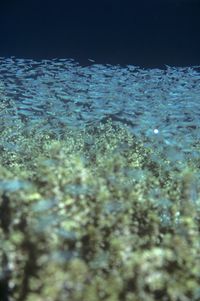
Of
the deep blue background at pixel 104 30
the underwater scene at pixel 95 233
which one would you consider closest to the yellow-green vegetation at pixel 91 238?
the underwater scene at pixel 95 233

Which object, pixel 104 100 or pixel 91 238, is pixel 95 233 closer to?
pixel 91 238

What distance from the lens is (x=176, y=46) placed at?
96.0ft

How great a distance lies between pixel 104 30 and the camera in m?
31.2

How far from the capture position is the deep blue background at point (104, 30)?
91.9ft

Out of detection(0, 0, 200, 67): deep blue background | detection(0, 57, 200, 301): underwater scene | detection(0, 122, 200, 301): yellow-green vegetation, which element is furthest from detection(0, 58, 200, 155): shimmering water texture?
detection(0, 0, 200, 67): deep blue background

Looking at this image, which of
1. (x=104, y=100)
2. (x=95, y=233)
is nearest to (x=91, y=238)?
(x=95, y=233)

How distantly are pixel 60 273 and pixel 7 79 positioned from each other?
13.1 meters

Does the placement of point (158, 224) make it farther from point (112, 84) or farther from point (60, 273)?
point (112, 84)

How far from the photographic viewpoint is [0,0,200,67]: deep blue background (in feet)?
91.9

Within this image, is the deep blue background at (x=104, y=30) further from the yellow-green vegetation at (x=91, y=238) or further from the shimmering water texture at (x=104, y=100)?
the yellow-green vegetation at (x=91, y=238)

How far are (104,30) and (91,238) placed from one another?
2829cm

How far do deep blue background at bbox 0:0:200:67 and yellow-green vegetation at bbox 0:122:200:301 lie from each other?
→ 72.1ft

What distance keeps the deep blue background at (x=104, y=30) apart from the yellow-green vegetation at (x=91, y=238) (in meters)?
22.0

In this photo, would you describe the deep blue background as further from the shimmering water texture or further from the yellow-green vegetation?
the yellow-green vegetation
